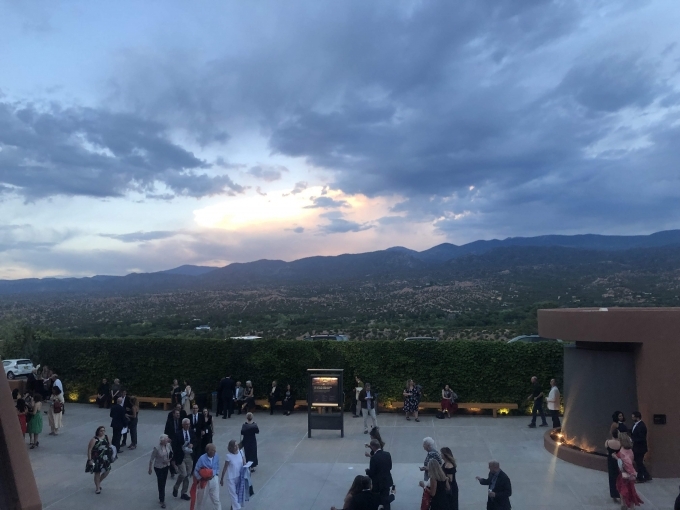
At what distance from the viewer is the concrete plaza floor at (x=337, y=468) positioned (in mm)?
10648

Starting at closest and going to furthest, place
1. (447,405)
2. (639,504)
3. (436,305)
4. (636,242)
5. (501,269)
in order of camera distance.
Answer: (639,504)
(447,405)
(436,305)
(501,269)
(636,242)

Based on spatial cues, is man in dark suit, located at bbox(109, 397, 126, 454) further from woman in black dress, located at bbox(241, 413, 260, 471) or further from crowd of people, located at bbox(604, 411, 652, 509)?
crowd of people, located at bbox(604, 411, 652, 509)

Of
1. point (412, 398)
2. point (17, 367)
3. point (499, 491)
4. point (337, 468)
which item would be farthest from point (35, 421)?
point (17, 367)

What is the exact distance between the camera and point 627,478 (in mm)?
9422

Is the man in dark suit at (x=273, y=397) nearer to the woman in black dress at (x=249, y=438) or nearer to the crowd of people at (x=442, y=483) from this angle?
the woman in black dress at (x=249, y=438)


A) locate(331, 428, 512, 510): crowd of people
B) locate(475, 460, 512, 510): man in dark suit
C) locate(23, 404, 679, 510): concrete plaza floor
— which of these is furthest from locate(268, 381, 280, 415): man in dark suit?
locate(475, 460, 512, 510): man in dark suit

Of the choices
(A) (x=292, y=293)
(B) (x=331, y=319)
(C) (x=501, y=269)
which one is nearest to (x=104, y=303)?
(A) (x=292, y=293)

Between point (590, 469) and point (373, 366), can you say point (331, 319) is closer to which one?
point (373, 366)

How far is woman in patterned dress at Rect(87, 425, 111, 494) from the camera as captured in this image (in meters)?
10.9

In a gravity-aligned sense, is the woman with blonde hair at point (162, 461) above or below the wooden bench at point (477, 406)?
above

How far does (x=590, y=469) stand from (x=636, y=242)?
188 m

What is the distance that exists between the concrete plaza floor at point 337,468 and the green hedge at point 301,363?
1268 millimetres

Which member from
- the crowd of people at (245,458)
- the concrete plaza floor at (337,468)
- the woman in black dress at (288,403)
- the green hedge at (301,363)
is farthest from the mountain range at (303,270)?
the crowd of people at (245,458)

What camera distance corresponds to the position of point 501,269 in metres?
96.6
